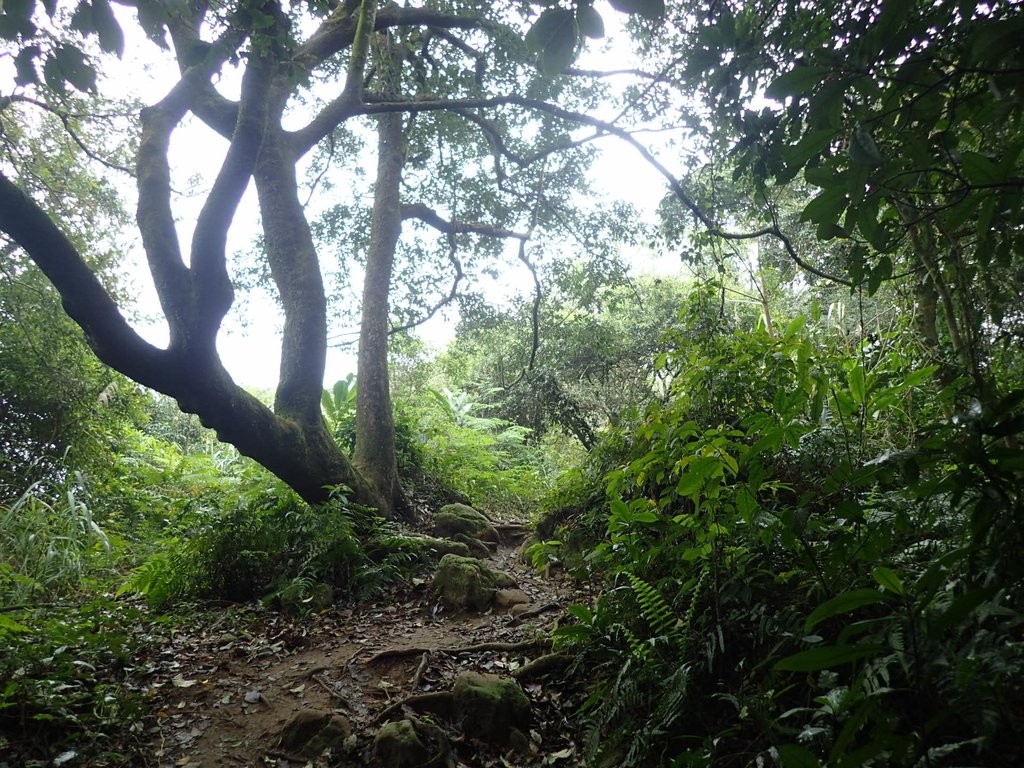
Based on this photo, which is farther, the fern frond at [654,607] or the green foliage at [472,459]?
the green foliage at [472,459]

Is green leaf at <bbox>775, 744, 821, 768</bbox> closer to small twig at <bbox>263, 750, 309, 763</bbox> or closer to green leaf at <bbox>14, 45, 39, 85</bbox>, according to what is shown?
small twig at <bbox>263, 750, 309, 763</bbox>

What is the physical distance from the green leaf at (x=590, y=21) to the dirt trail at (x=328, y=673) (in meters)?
2.90

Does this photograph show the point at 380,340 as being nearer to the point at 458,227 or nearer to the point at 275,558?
the point at 458,227

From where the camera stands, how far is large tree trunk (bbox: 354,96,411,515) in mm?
7414

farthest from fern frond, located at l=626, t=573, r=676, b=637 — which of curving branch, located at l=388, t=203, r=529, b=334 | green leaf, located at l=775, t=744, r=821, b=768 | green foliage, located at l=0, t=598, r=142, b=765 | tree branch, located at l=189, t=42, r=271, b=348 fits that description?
curving branch, located at l=388, t=203, r=529, b=334

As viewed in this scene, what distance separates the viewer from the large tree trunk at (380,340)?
741 centimetres

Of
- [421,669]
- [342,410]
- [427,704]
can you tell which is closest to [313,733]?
[427,704]

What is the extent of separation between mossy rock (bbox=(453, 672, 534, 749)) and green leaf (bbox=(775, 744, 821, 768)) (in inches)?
77.5

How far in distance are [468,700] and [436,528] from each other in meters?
4.19

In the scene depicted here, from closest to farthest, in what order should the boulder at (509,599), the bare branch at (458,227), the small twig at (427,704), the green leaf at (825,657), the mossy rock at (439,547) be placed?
the green leaf at (825,657), the small twig at (427,704), the boulder at (509,599), the mossy rock at (439,547), the bare branch at (458,227)

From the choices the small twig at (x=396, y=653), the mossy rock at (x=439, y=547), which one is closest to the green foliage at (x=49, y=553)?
the small twig at (x=396, y=653)

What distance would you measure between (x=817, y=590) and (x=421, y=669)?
252cm

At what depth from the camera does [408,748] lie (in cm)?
272

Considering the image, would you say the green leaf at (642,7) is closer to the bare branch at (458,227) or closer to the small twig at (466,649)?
the small twig at (466,649)
